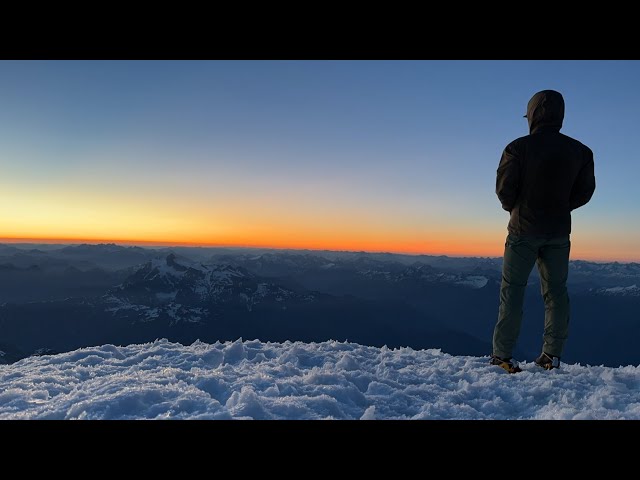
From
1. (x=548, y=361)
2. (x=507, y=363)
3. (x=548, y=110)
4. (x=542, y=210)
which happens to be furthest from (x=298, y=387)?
(x=548, y=110)

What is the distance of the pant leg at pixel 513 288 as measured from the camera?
21.2 feet

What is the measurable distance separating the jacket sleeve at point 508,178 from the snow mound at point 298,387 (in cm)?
292

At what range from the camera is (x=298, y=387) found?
534 centimetres

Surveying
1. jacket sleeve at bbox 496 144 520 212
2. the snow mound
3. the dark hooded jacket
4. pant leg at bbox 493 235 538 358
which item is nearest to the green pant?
pant leg at bbox 493 235 538 358

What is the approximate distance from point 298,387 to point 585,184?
590cm

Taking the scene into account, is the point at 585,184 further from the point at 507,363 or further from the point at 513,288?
the point at 507,363

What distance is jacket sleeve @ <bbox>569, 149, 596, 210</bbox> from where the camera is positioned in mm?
6398

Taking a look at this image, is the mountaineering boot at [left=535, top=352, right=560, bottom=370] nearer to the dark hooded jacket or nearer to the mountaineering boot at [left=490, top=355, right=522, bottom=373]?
the mountaineering boot at [left=490, top=355, right=522, bottom=373]
